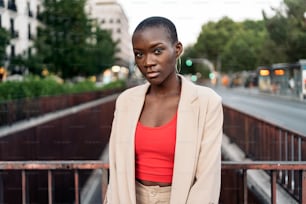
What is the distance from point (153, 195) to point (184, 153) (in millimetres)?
132

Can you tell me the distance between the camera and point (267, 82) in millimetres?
3578

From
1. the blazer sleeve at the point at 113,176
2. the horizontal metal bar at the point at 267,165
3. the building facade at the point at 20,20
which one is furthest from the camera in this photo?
the building facade at the point at 20,20

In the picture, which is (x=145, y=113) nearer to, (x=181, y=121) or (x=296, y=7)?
(x=181, y=121)

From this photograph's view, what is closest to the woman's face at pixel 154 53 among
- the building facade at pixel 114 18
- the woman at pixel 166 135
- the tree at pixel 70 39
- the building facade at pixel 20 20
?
the woman at pixel 166 135

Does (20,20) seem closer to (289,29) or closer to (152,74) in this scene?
(289,29)

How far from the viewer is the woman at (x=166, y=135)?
0.98 m

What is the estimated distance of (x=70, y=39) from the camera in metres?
7.09

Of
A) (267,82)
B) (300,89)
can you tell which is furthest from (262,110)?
(300,89)

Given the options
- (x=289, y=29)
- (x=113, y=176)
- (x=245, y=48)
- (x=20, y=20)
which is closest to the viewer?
(x=113, y=176)

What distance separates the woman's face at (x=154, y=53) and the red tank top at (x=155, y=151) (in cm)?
11

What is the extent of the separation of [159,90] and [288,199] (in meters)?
1.32

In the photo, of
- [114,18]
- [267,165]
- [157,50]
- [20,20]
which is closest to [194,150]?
[157,50]

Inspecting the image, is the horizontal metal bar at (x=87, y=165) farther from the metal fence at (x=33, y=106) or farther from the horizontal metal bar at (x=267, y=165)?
the metal fence at (x=33, y=106)

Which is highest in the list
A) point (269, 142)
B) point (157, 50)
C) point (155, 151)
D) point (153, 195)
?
point (157, 50)
